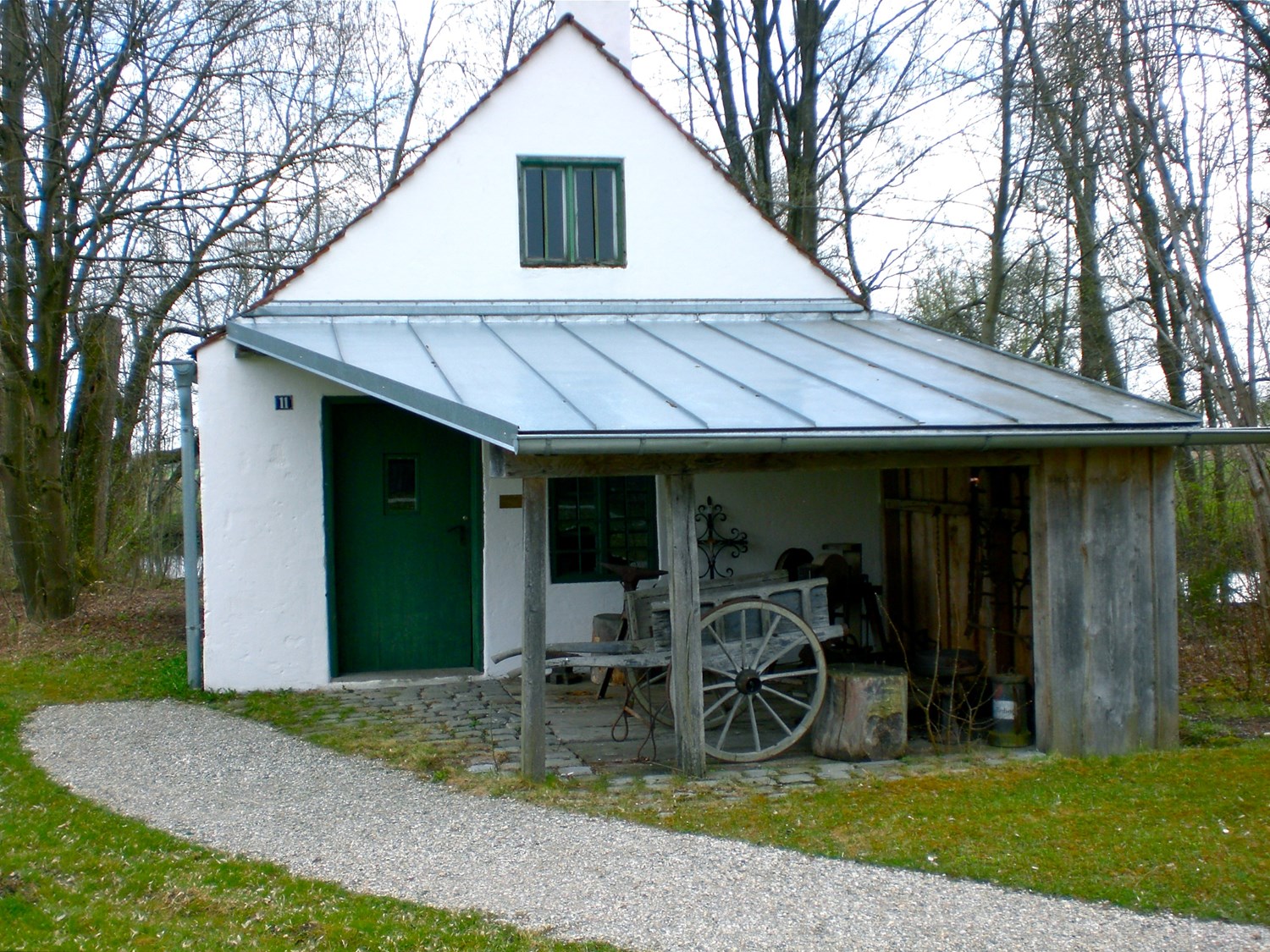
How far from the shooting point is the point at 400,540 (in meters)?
9.62

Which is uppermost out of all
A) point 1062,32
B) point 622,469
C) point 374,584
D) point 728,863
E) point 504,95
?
point 1062,32

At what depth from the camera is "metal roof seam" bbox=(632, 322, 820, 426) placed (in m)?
6.55

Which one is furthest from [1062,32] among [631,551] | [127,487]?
[127,487]

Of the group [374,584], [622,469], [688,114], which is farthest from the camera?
[688,114]

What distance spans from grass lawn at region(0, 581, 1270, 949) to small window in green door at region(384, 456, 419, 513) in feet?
7.37

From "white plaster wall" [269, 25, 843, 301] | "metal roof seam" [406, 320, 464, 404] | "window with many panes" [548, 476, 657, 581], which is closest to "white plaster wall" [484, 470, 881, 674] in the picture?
"window with many panes" [548, 476, 657, 581]

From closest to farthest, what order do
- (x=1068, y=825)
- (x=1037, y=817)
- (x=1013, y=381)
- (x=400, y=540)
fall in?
(x=1068, y=825) < (x=1037, y=817) < (x=1013, y=381) < (x=400, y=540)

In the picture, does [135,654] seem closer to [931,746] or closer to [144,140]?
[144,140]

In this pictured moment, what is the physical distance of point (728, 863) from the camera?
5250 millimetres

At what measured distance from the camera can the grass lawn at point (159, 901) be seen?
434cm

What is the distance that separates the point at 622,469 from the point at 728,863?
2.19 metres

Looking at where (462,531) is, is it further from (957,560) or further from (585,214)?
(957,560)

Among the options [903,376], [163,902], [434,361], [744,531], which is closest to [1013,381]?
[903,376]

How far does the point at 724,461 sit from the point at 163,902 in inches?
138
